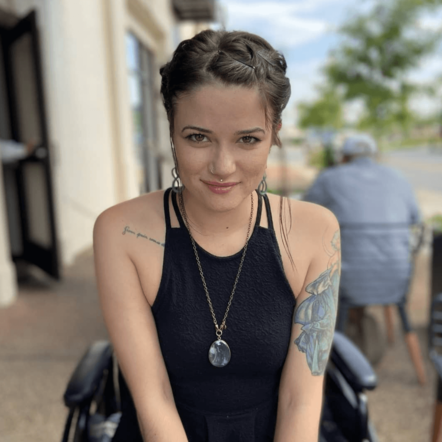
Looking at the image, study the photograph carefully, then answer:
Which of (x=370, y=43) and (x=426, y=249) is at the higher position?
(x=370, y=43)

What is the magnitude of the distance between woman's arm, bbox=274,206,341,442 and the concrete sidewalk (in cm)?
173

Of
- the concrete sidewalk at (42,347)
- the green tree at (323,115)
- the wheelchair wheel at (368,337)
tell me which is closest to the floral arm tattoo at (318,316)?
the concrete sidewalk at (42,347)

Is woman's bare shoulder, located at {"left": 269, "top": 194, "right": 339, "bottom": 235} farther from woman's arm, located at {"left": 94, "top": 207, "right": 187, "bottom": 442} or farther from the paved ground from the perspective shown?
the paved ground

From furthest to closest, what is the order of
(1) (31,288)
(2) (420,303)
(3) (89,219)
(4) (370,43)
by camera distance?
(4) (370,43) → (3) (89,219) → (1) (31,288) → (2) (420,303)

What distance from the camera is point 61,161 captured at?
5965mm

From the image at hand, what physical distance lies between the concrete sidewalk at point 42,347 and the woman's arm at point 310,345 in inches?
68.0

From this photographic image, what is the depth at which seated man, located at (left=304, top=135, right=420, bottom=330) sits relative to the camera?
2723 millimetres

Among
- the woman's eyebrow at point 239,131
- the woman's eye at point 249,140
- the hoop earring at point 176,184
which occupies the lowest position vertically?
the hoop earring at point 176,184

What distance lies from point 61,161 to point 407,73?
5.56 meters

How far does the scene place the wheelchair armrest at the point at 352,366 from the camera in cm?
146

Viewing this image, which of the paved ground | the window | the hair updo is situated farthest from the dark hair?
the window

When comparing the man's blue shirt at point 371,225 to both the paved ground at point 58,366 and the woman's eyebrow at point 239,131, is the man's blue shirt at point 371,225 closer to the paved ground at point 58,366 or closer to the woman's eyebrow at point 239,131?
the paved ground at point 58,366

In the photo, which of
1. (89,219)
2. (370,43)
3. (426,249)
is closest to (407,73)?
(370,43)

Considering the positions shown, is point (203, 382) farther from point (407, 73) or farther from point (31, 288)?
point (407, 73)
